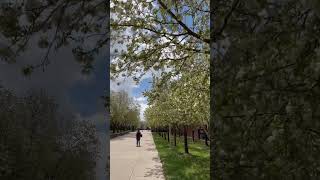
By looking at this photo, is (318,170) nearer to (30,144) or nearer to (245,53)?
(245,53)

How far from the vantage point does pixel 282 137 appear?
2930 mm

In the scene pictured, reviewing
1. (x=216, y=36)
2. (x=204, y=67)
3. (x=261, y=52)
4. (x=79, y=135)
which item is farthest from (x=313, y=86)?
(x=204, y=67)

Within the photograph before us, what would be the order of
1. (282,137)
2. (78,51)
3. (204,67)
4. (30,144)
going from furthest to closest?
(204,67) < (78,51) < (30,144) < (282,137)

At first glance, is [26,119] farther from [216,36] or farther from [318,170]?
[318,170]

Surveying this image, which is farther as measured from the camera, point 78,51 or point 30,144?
point 78,51

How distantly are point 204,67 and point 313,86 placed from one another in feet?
25.3

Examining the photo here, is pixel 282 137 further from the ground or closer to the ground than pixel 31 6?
closer to the ground

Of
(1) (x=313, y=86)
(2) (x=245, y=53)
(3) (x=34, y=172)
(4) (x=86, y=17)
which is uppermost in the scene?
(4) (x=86, y=17)

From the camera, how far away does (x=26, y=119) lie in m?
4.83

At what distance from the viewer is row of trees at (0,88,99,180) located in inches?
186

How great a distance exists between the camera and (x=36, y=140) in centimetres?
480

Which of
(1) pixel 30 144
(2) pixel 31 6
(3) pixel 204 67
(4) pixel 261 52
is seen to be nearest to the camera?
(4) pixel 261 52

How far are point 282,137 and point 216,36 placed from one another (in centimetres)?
93

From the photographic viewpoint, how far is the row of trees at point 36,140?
15.5 feet
